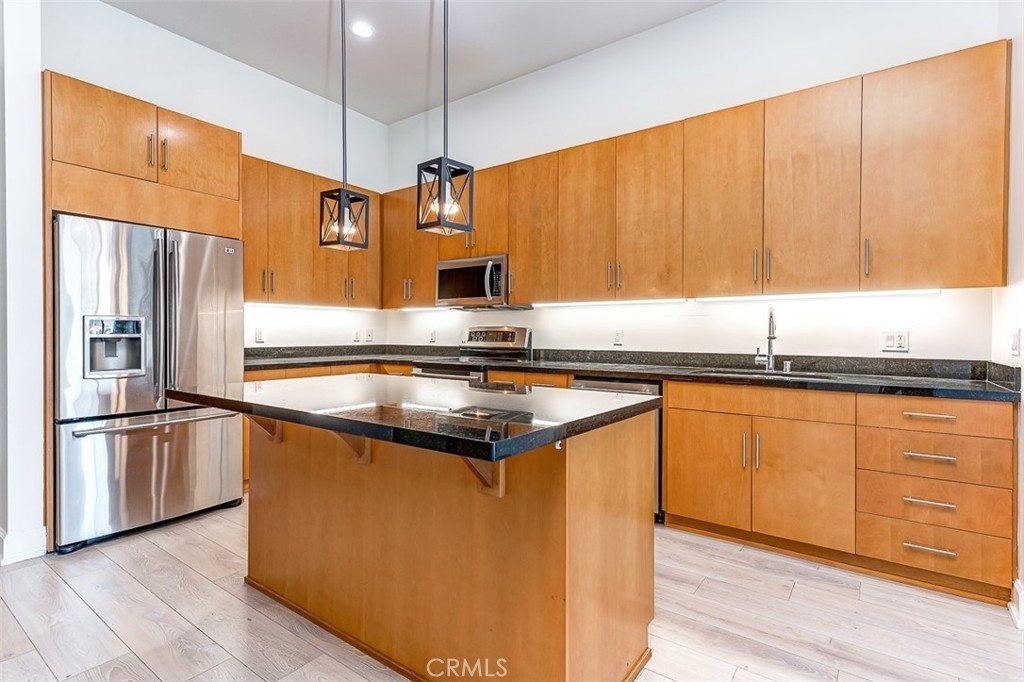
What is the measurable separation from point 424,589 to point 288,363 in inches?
105

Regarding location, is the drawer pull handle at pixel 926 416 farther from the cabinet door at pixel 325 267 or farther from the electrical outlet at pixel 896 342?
the cabinet door at pixel 325 267

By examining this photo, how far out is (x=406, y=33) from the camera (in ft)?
11.8


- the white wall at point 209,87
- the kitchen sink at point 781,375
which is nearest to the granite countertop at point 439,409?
the kitchen sink at point 781,375

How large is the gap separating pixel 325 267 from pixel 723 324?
10.5 feet

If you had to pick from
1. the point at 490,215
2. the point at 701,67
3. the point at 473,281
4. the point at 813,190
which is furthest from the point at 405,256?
the point at 813,190

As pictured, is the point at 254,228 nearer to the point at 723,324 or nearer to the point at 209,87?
the point at 209,87

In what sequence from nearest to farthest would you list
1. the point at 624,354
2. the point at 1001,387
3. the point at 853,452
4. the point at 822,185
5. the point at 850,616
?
the point at 850,616
the point at 1001,387
the point at 853,452
the point at 822,185
the point at 624,354

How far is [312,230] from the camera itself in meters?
4.25

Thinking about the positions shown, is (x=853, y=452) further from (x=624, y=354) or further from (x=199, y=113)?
(x=199, y=113)

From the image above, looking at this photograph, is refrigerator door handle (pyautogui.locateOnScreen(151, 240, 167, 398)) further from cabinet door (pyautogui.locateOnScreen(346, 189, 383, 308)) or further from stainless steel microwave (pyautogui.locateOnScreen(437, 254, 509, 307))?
stainless steel microwave (pyautogui.locateOnScreen(437, 254, 509, 307))

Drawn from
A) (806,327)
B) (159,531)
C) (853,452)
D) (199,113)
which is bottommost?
(159,531)

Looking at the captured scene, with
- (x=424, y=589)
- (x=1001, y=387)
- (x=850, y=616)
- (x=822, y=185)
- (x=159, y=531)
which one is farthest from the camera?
(x=159, y=531)

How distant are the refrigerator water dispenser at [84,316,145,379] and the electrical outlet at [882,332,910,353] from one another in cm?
419

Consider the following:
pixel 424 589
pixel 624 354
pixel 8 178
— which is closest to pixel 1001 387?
pixel 624 354
